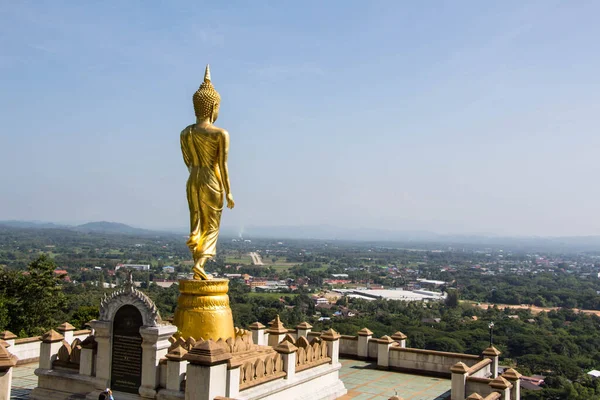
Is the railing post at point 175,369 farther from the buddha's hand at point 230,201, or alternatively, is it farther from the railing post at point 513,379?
the railing post at point 513,379

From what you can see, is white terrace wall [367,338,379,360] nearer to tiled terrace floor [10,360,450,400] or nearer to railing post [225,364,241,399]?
tiled terrace floor [10,360,450,400]

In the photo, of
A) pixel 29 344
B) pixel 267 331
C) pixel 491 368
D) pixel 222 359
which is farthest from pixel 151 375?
pixel 491 368

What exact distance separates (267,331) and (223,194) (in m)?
5.12

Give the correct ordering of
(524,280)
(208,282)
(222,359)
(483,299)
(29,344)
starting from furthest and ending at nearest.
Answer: (524,280) < (483,299) < (29,344) < (208,282) < (222,359)

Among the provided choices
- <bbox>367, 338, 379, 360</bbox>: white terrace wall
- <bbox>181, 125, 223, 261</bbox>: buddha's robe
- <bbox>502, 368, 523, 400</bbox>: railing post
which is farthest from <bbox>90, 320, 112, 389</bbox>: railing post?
<bbox>502, 368, 523, 400</bbox>: railing post

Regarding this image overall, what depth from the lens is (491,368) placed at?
17188 mm

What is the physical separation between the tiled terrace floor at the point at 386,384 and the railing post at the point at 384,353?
29cm

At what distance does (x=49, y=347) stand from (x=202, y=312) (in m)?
3.51

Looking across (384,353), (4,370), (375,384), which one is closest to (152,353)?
(4,370)

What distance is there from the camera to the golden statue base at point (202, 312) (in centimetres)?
1377

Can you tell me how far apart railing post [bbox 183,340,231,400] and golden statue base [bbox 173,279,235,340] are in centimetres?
262

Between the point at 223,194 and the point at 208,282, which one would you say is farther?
the point at 223,194

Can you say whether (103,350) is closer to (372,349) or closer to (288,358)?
(288,358)

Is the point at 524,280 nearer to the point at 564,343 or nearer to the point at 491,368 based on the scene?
the point at 564,343
